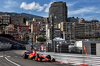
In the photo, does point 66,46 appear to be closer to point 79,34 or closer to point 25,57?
point 25,57

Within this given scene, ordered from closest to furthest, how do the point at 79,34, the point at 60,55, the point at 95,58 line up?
the point at 95,58 < the point at 60,55 < the point at 79,34

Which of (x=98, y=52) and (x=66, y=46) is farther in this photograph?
(x=66, y=46)

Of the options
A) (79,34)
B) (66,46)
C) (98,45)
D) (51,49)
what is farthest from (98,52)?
(79,34)

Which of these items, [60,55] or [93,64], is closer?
[93,64]

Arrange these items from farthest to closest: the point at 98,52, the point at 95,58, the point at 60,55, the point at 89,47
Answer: the point at 89,47 < the point at 98,52 < the point at 60,55 < the point at 95,58

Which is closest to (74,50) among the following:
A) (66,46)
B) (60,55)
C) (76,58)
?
(66,46)

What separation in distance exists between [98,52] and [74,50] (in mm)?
4293

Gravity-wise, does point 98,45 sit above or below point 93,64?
above

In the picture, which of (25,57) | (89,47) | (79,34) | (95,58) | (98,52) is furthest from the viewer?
(79,34)

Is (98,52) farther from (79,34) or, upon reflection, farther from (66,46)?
(79,34)

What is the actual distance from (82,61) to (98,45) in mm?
4774

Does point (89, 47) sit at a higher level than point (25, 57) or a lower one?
higher

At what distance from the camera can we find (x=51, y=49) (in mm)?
20453

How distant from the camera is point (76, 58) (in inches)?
534
